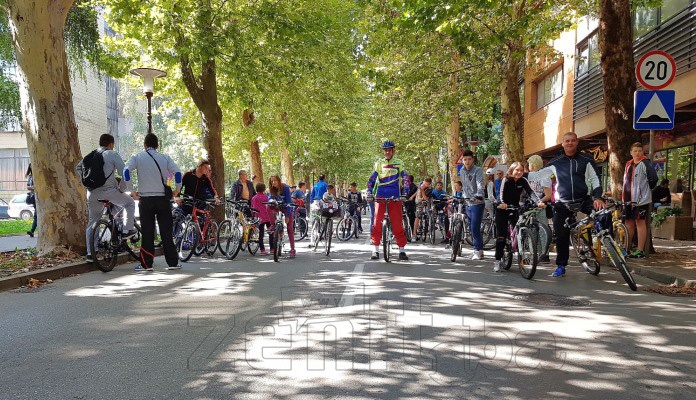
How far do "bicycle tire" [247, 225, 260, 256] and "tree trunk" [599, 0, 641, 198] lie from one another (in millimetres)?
7223

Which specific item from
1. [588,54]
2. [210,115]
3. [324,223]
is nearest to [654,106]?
[324,223]

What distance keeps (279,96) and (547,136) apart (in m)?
13.4

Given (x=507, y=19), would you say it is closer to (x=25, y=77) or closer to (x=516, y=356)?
(x=25, y=77)

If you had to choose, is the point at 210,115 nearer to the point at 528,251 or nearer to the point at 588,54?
the point at 528,251

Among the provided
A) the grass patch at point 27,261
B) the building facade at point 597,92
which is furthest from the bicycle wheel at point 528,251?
the grass patch at point 27,261

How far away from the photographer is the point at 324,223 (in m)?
13.2

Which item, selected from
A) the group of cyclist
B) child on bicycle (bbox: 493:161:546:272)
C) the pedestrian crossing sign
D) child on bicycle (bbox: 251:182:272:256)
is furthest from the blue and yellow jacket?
the pedestrian crossing sign

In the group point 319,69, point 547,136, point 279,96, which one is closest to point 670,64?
point 319,69

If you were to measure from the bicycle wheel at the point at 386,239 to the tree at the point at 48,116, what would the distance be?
5329mm

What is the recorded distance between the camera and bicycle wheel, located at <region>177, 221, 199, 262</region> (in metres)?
10.9

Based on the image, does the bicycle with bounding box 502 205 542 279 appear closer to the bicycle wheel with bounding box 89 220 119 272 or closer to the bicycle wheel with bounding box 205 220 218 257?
the bicycle wheel with bounding box 205 220 218 257

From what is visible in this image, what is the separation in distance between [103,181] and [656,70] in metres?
9.34

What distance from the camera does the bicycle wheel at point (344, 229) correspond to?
17.2 meters

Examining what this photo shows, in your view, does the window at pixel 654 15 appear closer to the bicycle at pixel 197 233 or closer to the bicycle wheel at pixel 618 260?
the bicycle wheel at pixel 618 260
